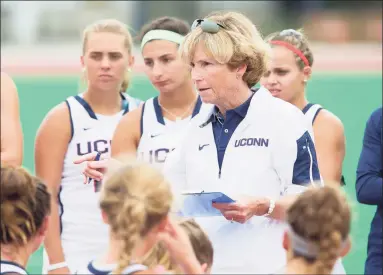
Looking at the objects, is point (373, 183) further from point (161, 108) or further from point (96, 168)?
point (96, 168)

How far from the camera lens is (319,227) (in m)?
3.07

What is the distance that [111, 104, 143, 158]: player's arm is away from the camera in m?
5.41

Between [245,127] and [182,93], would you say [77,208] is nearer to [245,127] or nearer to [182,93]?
[182,93]

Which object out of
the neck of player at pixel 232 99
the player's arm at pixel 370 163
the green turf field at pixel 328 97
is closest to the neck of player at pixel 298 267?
the neck of player at pixel 232 99

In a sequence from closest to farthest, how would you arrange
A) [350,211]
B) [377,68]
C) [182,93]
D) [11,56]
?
[350,211]
[182,93]
[377,68]
[11,56]

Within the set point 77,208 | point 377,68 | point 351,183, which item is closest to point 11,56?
point 377,68

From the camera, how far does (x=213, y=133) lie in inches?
175

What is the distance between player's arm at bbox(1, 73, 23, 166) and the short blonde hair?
4.33 ft

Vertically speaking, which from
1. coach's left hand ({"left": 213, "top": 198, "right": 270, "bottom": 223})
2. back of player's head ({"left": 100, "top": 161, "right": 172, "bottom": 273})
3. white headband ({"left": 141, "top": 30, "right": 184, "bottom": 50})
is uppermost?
white headband ({"left": 141, "top": 30, "right": 184, "bottom": 50})

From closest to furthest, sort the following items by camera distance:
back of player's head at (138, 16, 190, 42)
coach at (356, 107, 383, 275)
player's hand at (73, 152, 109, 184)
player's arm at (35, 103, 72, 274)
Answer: player's hand at (73, 152, 109, 184) → coach at (356, 107, 383, 275) → back of player's head at (138, 16, 190, 42) → player's arm at (35, 103, 72, 274)

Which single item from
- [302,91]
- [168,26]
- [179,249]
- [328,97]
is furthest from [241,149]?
[328,97]

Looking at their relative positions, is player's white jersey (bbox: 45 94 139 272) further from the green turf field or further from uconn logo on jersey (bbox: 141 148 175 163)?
the green turf field

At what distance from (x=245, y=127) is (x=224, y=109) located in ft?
0.50

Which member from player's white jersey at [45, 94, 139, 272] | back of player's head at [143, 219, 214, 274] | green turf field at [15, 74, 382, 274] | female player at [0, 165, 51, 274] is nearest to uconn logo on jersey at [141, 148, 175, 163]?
player's white jersey at [45, 94, 139, 272]
